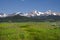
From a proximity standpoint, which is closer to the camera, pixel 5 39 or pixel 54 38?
pixel 5 39

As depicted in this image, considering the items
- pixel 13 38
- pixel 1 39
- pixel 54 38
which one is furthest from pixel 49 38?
pixel 1 39

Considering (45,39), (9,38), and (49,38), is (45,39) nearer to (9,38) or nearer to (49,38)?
(49,38)

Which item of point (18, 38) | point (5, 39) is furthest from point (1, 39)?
point (18, 38)

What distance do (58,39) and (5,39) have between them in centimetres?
1123

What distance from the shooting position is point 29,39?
149 feet

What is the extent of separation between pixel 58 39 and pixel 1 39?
12382 millimetres

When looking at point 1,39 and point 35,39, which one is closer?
point 1,39

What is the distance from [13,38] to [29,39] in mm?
3766

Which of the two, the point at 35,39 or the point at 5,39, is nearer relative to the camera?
the point at 5,39

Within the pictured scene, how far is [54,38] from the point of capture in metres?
45.9

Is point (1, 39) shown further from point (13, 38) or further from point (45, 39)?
point (45, 39)

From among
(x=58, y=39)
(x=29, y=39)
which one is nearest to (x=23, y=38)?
(x=29, y=39)

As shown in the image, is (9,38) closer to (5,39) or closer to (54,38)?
(5,39)

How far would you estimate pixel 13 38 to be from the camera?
4372cm
